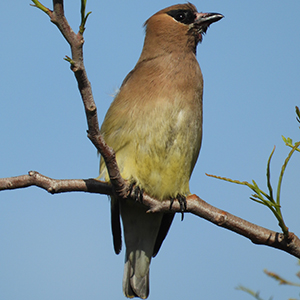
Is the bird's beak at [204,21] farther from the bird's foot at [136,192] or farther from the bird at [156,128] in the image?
the bird's foot at [136,192]

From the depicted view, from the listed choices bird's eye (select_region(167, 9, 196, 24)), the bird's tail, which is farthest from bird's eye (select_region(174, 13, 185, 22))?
the bird's tail

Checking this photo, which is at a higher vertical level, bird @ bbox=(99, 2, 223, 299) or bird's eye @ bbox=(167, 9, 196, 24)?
bird's eye @ bbox=(167, 9, 196, 24)

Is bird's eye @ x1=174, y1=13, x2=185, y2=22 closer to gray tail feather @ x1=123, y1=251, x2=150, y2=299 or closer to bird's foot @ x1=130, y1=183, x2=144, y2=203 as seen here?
bird's foot @ x1=130, y1=183, x2=144, y2=203

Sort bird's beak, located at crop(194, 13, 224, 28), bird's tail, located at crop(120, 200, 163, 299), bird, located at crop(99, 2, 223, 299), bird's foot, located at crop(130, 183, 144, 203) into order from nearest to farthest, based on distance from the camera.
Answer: bird's foot, located at crop(130, 183, 144, 203)
bird, located at crop(99, 2, 223, 299)
bird's tail, located at crop(120, 200, 163, 299)
bird's beak, located at crop(194, 13, 224, 28)

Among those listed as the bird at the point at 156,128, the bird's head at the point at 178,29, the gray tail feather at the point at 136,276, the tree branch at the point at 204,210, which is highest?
the bird's head at the point at 178,29

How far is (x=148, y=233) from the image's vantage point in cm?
528

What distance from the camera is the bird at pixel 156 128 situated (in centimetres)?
445

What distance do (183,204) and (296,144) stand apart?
166cm

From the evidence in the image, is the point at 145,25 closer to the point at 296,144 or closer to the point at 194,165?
the point at 194,165

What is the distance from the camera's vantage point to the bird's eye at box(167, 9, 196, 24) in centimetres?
540

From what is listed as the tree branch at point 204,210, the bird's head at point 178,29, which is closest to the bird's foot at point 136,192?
the tree branch at point 204,210

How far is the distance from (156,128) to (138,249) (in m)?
1.55

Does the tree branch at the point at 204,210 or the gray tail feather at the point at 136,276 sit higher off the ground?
the tree branch at the point at 204,210

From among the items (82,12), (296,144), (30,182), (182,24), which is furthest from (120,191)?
(182,24)
